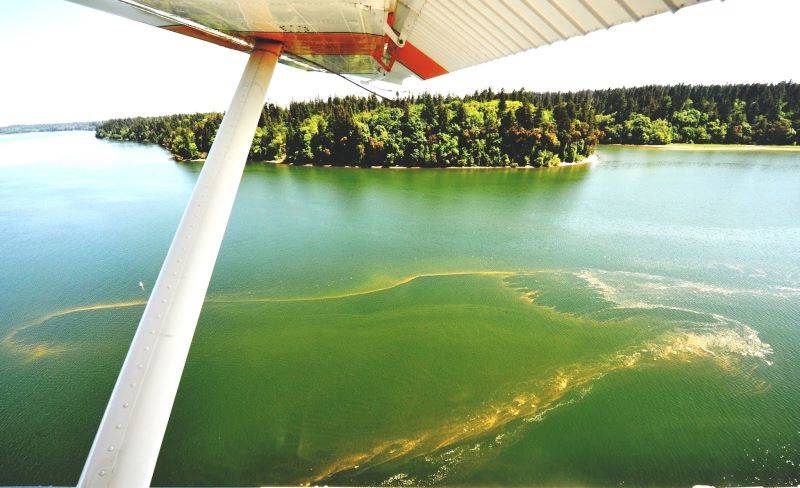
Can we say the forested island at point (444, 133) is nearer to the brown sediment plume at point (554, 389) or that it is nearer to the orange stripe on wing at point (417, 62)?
the brown sediment plume at point (554, 389)

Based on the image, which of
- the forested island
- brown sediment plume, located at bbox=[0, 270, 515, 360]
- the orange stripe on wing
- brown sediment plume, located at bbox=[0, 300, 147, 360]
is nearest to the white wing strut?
the orange stripe on wing

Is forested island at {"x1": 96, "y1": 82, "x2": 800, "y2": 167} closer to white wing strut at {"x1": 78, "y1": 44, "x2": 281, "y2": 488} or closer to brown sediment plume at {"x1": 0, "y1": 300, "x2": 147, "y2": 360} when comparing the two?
brown sediment plume at {"x1": 0, "y1": 300, "x2": 147, "y2": 360}

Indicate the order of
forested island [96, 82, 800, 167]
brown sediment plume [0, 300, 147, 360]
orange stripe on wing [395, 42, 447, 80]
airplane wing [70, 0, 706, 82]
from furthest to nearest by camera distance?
forested island [96, 82, 800, 167]
brown sediment plume [0, 300, 147, 360]
orange stripe on wing [395, 42, 447, 80]
airplane wing [70, 0, 706, 82]

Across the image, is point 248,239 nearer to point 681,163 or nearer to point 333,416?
point 333,416

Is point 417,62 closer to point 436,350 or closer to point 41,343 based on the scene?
point 436,350

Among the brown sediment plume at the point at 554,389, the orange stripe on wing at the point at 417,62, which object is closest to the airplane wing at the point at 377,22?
the orange stripe on wing at the point at 417,62

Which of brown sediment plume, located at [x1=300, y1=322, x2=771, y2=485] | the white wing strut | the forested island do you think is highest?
the forested island
